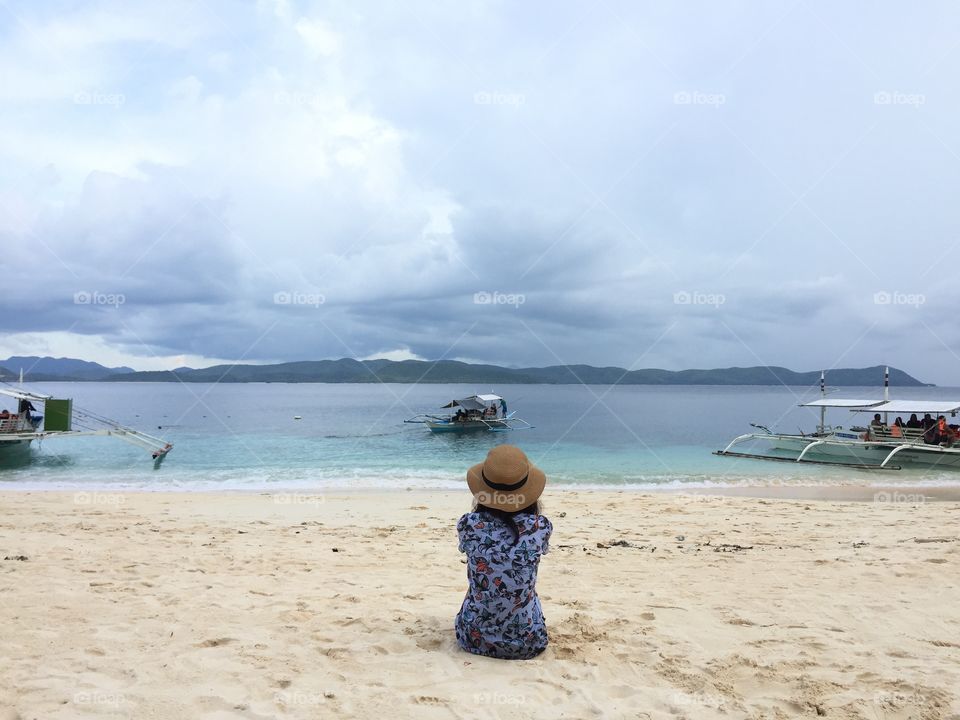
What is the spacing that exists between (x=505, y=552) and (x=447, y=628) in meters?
1.21

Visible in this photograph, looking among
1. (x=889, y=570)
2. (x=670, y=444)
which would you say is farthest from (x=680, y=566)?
(x=670, y=444)

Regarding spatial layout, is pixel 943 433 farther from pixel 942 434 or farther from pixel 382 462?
pixel 382 462

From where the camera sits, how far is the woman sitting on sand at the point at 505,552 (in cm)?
409

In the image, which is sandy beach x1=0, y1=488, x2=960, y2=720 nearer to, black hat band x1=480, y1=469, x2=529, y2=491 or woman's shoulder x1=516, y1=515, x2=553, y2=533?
woman's shoulder x1=516, y1=515, x2=553, y2=533

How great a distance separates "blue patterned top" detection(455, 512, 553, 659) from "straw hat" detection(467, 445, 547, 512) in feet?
0.40

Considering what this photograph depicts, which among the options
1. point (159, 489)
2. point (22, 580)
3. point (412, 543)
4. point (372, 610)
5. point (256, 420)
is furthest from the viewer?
point (256, 420)

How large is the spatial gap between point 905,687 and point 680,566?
3466 millimetres

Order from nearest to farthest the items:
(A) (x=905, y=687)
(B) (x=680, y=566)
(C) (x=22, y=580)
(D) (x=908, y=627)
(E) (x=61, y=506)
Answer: (A) (x=905, y=687) → (D) (x=908, y=627) → (C) (x=22, y=580) → (B) (x=680, y=566) → (E) (x=61, y=506)

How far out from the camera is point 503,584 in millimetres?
4105

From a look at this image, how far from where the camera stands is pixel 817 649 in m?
4.41

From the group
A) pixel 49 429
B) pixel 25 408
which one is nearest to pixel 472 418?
pixel 49 429

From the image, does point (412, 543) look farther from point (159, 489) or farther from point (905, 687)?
point (159, 489)

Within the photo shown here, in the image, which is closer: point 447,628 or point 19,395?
point 447,628

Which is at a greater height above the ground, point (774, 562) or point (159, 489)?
point (774, 562)
